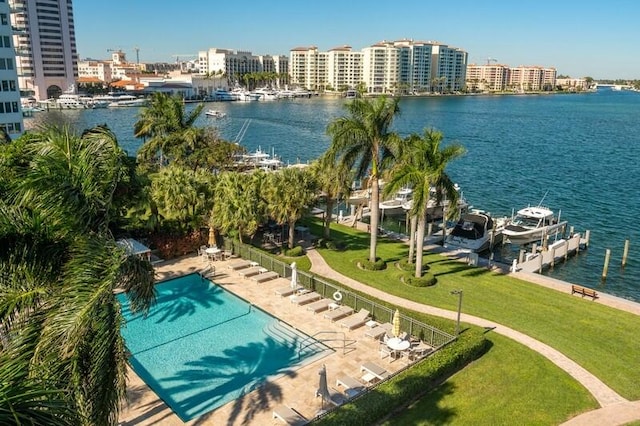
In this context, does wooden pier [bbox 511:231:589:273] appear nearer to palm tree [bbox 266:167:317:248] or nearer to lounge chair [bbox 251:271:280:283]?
palm tree [bbox 266:167:317:248]

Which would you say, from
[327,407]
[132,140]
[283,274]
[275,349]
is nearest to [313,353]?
[275,349]

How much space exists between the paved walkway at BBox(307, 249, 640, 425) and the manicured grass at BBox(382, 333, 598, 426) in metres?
0.38

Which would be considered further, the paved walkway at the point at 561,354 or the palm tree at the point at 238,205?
the palm tree at the point at 238,205

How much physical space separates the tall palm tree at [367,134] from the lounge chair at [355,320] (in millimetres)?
8994

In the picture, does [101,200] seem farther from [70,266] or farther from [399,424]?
[399,424]

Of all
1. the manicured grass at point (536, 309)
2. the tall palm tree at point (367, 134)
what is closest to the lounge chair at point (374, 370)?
the manicured grass at point (536, 309)

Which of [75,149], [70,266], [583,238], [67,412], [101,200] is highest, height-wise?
[75,149]

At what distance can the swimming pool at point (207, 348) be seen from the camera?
18.3 metres

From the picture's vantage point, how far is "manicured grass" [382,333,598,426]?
55.0 feet

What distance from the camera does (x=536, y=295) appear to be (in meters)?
28.1

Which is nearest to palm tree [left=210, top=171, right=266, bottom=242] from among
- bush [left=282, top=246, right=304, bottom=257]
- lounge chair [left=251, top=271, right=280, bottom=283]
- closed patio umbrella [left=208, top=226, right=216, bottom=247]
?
closed patio umbrella [left=208, top=226, right=216, bottom=247]

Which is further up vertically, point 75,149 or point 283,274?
point 75,149

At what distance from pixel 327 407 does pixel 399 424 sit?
2.41 metres

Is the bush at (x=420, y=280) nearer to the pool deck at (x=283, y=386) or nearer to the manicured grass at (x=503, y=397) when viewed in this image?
the pool deck at (x=283, y=386)
